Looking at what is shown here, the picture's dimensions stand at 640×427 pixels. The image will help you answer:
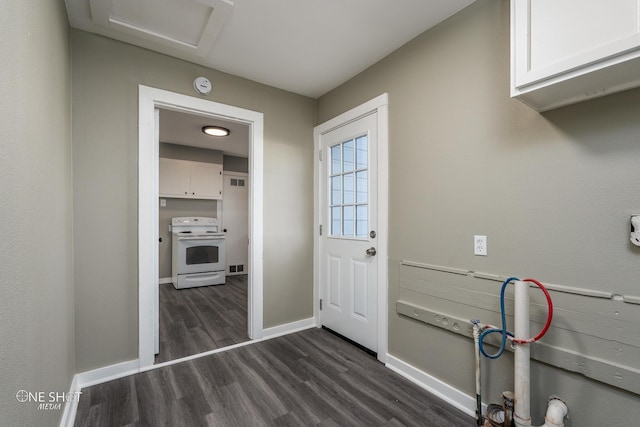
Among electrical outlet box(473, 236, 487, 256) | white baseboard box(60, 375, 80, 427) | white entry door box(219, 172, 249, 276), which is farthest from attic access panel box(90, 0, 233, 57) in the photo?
white entry door box(219, 172, 249, 276)

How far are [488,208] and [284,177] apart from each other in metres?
1.89

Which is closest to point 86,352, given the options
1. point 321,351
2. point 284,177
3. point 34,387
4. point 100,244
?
point 100,244

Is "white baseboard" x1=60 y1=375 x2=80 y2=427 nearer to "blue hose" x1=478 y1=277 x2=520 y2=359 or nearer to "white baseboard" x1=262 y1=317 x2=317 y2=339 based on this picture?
"white baseboard" x1=262 y1=317 x2=317 y2=339

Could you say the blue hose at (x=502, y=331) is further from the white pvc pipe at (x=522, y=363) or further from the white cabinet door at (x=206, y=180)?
the white cabinet door at (x=206, y=180)

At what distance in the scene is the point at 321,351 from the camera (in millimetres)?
2475

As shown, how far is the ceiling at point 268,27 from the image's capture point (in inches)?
68.5

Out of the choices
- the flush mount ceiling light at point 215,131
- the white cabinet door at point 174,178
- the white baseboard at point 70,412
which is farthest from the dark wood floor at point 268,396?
the white cabinet door at point 174,178

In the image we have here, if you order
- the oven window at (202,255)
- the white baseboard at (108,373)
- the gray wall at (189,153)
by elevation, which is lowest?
the white baseboard at (108,373)

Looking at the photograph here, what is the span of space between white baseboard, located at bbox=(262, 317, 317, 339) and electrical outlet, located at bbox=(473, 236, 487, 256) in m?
1.94

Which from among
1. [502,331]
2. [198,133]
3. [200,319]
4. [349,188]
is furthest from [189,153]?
[502,331]

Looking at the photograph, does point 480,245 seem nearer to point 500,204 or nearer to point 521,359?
point 500,204

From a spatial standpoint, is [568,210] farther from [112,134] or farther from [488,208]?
[112,134]

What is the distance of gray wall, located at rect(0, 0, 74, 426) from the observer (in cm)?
80

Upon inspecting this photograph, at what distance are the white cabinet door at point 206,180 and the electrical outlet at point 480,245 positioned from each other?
4.81m
